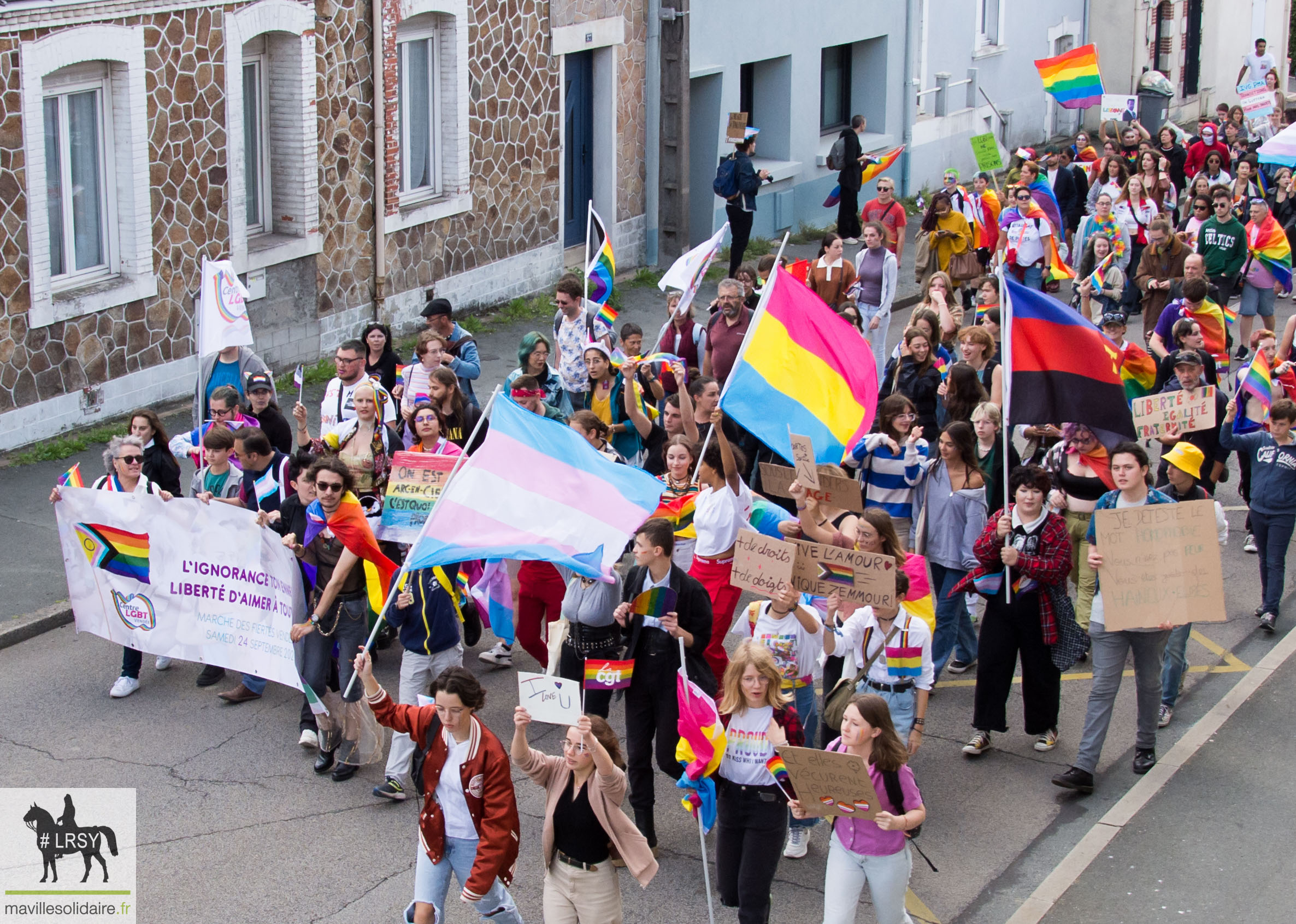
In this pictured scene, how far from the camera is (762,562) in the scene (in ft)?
24.7

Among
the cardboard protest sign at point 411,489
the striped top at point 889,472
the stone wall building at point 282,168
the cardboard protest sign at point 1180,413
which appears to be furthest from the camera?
the stone wall building at point 282,168

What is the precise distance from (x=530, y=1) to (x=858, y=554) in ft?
39.2

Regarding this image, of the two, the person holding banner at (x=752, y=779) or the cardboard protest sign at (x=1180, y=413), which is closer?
the person holding banner at (x=752, y=779)

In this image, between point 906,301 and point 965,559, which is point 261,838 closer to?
point 965,559

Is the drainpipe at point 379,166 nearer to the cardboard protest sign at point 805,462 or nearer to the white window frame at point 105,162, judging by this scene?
the white window frame at point 105,162

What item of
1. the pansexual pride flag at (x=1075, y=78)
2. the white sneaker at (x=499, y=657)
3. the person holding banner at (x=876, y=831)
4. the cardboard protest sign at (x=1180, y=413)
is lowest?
the white sneaker at (x=499, y=657)

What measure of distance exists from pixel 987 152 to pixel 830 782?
13375 millimetres

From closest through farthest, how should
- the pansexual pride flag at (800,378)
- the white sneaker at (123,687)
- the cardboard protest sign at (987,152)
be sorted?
the pansexual pride flag at (800,378) < the white sneaker at (123,687) < the cardboard protest sign at (987,152)

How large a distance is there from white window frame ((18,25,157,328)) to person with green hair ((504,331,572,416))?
4.30 meters

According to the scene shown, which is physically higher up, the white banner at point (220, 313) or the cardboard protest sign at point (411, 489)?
the white banner at point (220, 313)

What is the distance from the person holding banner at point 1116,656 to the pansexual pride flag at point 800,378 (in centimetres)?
156

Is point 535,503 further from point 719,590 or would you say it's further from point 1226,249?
point 1226,249

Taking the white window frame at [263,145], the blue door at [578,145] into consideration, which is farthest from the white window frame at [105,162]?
the blue door at [578,145]

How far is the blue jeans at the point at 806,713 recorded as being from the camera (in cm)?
768
